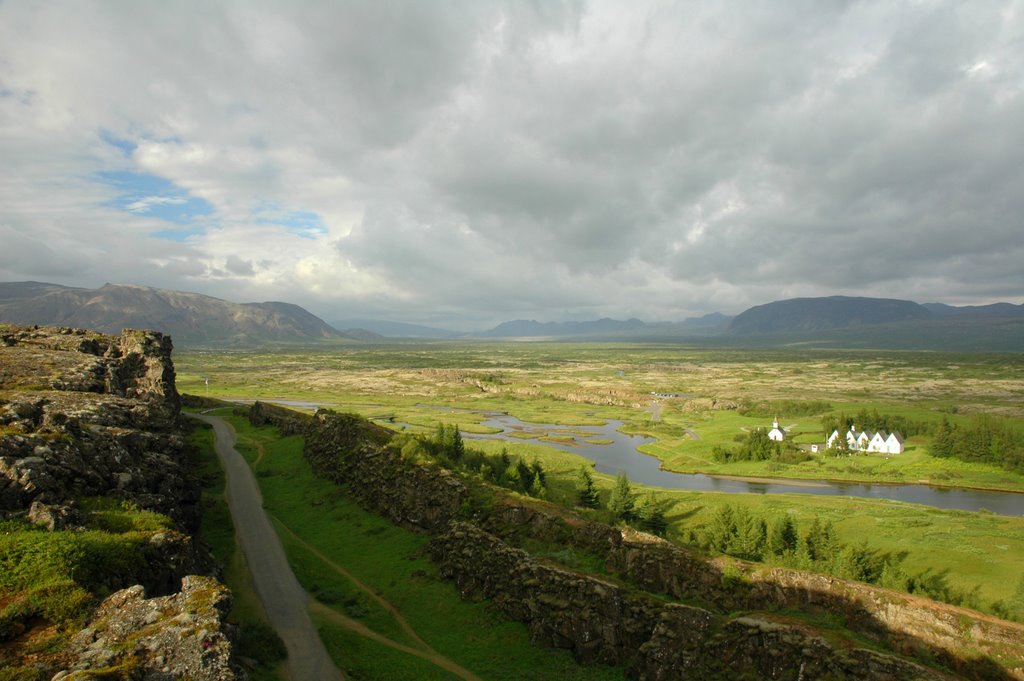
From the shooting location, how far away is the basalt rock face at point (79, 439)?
20.2 meters

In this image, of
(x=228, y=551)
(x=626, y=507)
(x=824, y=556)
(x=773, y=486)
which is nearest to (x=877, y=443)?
(x=773, y=486)

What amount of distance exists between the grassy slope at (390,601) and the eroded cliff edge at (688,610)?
1144 millimetres

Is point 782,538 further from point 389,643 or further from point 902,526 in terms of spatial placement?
point 389,643

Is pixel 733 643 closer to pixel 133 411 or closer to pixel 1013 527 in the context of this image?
pixel 133 411

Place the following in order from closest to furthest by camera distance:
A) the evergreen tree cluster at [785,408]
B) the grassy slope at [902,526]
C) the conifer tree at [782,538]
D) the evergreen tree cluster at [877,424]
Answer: the conifer tree at [782,538]
the grassy slope at [902,526]
the evergreen tree cluster at [877,424]
the evergreen tree cluster at [785,408]

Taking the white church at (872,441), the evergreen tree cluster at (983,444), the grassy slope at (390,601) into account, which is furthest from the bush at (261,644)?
the evergreen tree cluster at (983,444)

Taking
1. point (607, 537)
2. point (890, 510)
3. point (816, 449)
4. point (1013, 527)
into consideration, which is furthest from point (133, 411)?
point (816, 449)

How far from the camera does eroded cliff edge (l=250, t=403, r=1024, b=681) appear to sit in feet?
72.5

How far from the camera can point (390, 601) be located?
31.4 metres

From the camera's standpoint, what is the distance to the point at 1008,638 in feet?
74.9

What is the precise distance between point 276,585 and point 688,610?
2320 cm

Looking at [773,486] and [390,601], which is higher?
[390,601]

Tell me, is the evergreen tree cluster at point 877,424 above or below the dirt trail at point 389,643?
below

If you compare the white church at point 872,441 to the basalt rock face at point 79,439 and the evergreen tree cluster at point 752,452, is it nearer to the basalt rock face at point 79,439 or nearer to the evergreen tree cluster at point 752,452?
the evergreen tree cluster at point 752,452
